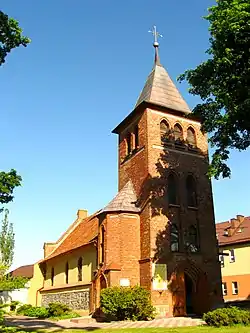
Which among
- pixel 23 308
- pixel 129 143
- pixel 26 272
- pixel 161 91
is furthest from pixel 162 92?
pixel 26 272

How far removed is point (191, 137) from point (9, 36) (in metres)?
18.6

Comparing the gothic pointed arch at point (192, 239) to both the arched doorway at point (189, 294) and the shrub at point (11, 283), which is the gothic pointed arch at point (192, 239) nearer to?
the arched doorway at point (189, 294)

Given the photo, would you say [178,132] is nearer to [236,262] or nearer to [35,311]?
[35,311]

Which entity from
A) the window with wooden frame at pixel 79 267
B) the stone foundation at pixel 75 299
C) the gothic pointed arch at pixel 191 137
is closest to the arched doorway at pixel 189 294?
the stone foundation at pixel 75 299

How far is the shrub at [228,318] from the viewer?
55.5 ft

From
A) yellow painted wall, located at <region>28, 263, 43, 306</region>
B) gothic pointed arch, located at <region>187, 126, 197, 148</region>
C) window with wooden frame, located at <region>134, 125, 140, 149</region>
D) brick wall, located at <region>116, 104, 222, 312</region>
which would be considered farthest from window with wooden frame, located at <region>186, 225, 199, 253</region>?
yellow painted wall, located at <region>28, 263, 43, 306</region>

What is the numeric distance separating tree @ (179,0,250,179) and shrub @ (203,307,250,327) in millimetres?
7061

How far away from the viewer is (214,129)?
853 inches

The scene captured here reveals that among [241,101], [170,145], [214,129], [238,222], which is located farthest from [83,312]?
[238,222]

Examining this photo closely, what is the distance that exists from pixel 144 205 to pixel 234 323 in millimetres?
10549

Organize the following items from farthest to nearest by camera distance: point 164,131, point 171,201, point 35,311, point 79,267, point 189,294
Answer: point 79,267 → point 35,311 → point 164,131 → point 171,201 → point 189,294

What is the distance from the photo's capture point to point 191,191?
28125 millimetres

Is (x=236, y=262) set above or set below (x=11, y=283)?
above

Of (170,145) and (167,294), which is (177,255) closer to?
(167,294)
